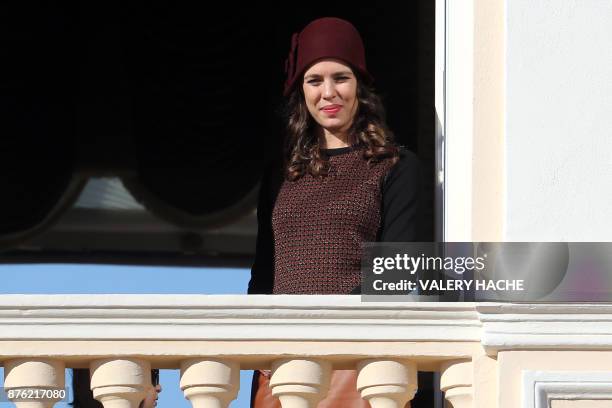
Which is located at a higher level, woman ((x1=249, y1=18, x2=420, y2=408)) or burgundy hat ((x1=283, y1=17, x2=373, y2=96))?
burgundy hat ((x1=283, y1=17, x2=373, y2=96))

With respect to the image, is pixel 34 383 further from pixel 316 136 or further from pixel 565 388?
pixel 565 388

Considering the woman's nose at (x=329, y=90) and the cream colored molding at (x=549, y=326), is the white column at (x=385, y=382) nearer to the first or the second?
the cream colored molding at (x=549, y=326)

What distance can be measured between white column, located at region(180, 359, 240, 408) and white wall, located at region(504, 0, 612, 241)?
0.75 meters

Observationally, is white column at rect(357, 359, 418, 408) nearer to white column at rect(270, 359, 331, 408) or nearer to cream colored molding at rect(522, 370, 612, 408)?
white column at rect(270, 359, 331, 408)

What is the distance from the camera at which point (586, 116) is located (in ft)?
14.0

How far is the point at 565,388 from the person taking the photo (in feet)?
13.3

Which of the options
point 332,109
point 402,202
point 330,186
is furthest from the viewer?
point 332,109

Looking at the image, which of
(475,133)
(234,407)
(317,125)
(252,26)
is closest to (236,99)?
(252,26)

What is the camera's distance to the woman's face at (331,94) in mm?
4770

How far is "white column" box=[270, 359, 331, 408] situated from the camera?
13.6 feet

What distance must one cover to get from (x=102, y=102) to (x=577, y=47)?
3103 millimetres

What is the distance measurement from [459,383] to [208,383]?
1.93ft

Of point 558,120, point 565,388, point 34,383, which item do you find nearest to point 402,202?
point 558,120

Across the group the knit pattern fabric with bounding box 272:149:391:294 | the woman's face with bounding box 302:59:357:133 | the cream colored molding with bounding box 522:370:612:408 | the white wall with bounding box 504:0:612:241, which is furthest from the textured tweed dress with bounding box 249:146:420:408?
the cream colored molding with bounding box 522:370:612:408
